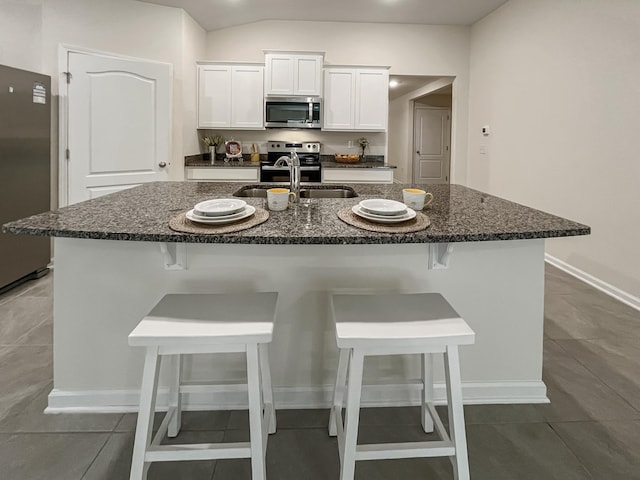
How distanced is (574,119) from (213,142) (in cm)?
384

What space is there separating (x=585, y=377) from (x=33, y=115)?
4101mm

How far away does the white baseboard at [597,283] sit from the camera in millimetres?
3201

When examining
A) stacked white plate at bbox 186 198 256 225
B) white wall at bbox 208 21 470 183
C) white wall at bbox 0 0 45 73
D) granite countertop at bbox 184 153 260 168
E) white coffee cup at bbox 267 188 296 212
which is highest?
white wall at bbox 208 21 470 183

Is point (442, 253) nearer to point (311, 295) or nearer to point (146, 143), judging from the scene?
point (311, 295)

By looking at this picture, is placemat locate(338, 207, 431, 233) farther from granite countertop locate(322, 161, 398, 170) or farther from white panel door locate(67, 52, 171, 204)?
granite countertop locate(322, 161, 398, 170)

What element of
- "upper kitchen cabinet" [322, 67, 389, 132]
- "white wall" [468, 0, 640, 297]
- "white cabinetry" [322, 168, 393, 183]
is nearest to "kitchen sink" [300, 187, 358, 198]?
Answer: "white wall" [468, 0, 640, 297]

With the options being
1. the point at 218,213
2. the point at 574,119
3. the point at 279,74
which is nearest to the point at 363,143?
the point at 279,74

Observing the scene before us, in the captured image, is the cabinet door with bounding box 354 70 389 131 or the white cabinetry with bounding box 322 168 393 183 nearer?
the white cabinetry with bounding box 322 168 393 183

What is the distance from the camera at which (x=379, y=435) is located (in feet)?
5.67

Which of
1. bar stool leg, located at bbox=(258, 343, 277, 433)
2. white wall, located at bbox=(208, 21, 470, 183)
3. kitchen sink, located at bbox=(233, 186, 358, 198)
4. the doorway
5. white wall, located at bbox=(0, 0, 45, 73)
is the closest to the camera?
bar stool leg, located at bbox=(258, 343, 277, 433)

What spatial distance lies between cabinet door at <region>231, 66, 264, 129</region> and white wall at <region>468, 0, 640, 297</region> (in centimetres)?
270

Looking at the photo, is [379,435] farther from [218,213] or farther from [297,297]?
[218,213]

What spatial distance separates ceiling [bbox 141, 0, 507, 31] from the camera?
15.7 feet

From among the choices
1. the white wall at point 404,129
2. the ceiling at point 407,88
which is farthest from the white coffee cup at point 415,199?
the white wall at point 404,129
